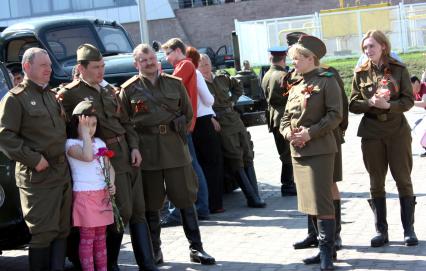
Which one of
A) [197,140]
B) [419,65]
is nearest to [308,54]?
[197,140]

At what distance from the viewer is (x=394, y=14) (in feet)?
93.1

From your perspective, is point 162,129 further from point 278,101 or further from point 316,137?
point 278,101

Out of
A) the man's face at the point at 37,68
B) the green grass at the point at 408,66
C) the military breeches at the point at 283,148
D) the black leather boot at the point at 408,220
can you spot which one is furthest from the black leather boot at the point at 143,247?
the green grass at the point at 408,66

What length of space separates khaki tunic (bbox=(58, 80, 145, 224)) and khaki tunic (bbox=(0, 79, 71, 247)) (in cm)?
44

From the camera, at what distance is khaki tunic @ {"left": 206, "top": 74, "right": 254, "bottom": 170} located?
9.93 m

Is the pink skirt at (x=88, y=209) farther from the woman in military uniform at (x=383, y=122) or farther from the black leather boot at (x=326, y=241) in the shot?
the woman in military uniform at (x=383, y=122)

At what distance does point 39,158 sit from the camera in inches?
239

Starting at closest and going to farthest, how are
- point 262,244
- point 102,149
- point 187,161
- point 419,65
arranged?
point 102,149 < point 187,161 < point 262,244 < point 419,65

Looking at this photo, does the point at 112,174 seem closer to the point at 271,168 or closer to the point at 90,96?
the point at 90,96

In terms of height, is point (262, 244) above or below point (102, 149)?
below

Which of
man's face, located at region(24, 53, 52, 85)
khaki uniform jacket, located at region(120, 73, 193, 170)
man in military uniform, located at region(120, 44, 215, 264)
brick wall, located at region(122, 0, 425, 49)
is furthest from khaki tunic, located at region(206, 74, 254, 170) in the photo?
brick wall, located at region(122, 0, 425, 49)

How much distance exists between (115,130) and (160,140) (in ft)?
1.64

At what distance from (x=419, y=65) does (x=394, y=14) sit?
165 inches

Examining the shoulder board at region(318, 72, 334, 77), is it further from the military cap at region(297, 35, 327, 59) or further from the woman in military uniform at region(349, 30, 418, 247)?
the woman in military uniform at region(349, 30, 418, 247)
